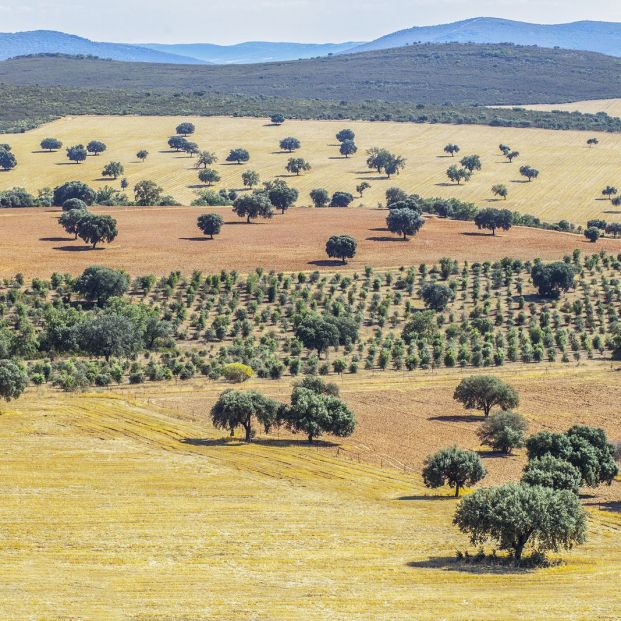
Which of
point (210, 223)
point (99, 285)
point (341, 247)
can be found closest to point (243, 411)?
point (99, 285)

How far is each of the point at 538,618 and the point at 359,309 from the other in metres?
80.8

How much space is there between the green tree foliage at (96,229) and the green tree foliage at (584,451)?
93552mm

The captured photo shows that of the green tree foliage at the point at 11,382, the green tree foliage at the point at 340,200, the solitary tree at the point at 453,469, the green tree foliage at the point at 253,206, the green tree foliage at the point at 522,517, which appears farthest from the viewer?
the green tree foliage at the point at 340,200

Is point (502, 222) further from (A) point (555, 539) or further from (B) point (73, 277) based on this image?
(A) point (555, 539)

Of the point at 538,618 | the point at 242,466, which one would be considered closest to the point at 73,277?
the point at 242,466

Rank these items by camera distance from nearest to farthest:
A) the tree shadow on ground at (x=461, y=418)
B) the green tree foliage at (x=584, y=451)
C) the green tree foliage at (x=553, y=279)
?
the green tree foliage at (x=584, y=451), the tree shadow on ground at (x=461, y=418), the green tree foliage at (x=553, y=279)

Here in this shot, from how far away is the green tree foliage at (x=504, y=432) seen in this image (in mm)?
77938

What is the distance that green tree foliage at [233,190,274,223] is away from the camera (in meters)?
175

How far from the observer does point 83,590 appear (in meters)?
48.8

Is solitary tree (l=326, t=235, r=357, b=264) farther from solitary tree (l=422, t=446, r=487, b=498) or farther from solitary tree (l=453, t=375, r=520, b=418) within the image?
solitary tree (l=422, t=446, r=487, b=498)

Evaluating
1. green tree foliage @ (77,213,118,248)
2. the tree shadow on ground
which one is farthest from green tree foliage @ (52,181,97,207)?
the tree shadow on ground

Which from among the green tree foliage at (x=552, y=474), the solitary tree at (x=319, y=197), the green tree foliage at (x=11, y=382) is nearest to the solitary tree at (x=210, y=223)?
the solitary tree at (x=319, y=197)

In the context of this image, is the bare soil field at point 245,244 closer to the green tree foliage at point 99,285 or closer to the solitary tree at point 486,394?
the green tree foliage at point 99,285

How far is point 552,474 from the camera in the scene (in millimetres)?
63219
